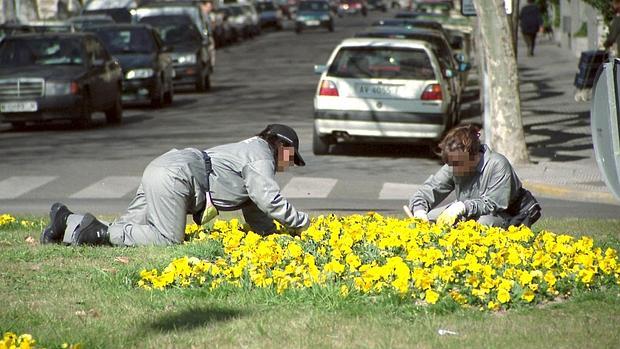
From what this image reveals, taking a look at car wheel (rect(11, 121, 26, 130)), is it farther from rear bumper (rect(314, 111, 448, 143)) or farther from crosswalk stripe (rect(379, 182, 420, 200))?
crosswalk stripe (rect(379, 182, 420, 200))

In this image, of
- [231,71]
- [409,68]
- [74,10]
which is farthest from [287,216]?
[74,10]

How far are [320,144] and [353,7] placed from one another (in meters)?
77.9

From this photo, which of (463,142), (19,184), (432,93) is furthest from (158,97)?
(463,142)

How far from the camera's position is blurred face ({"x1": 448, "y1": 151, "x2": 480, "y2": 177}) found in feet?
28.6

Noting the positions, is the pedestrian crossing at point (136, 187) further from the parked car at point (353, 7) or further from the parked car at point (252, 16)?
the parked car at point (353, 7)

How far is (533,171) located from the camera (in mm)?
16547

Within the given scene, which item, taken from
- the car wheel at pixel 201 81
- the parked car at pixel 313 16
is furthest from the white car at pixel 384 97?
the parked car at pixel 313 16

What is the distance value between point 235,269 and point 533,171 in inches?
382

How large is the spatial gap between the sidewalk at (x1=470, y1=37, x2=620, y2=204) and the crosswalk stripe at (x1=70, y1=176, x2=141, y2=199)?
4.56 m

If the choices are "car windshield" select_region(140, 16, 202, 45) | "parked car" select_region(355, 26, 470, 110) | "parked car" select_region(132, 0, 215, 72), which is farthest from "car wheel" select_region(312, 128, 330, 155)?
"parked car" select_region(132, 0, 215, 72)

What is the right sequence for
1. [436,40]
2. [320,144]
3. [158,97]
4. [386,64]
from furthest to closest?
[158,97]
[436,40]
[320,144]
[386,64]

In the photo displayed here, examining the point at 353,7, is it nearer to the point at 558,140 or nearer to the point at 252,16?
the point at 252,16

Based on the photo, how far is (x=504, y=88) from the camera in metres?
17.1

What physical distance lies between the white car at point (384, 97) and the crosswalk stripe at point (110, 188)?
3423 mm
